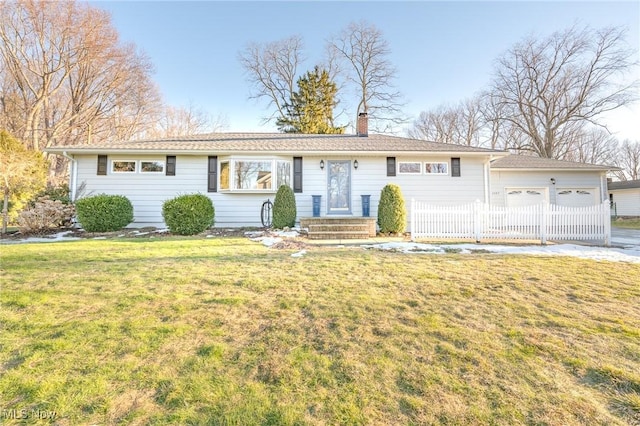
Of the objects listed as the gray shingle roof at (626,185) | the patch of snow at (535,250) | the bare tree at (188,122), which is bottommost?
the patch of snow at (535,250)

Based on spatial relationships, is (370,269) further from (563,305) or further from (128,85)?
(128,85)

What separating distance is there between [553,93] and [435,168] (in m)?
19.5

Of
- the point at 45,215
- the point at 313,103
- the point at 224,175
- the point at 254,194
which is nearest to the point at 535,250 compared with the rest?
the point at 254,194

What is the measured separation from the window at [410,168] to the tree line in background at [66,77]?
69.1 ft

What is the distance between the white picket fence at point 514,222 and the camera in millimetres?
7543

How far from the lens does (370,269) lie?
445 centimetres

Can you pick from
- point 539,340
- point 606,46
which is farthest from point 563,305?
point 606,46

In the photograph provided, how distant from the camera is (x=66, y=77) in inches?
734

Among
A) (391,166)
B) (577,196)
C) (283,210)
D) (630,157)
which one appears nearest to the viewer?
(283,210)

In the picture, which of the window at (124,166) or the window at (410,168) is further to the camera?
the window at (410,168)

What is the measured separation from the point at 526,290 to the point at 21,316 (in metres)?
5.44

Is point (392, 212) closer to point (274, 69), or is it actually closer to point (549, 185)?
point (549, 185)

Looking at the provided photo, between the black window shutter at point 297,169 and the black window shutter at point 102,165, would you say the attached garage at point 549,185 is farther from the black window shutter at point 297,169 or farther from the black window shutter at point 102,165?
the black window shutter at point 102,165

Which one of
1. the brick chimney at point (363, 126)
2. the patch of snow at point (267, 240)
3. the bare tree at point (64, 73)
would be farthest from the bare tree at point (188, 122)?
the patch of snow at point (267, 240)
